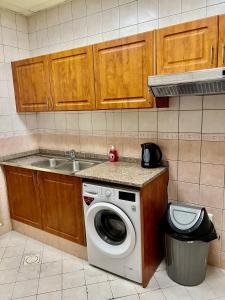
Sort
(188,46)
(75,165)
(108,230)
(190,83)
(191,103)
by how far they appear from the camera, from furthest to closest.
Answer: (75,165)
(108,230)
(191,103)
(188,46)
(190,83)

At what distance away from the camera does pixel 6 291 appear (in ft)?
6.19

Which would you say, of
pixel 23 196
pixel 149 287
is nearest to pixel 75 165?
pixel 23 196

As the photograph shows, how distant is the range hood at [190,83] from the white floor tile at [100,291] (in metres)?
1.63

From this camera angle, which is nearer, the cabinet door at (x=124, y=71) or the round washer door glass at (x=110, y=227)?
the cabinet door at (x=124, y=71)

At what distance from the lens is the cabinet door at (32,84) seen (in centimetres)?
243

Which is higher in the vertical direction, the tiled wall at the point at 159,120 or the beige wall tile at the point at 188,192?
the tiled wall at the point at 159,120

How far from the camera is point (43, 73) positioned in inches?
95.1

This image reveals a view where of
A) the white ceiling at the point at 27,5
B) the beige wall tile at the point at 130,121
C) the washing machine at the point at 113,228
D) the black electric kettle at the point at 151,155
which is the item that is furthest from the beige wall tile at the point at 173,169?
the white ceiling at the point at 27,5

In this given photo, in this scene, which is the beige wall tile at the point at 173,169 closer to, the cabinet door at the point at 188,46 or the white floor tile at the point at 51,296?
the cabinet door at the point at 188,46

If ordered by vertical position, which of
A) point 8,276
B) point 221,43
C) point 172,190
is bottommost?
point 8,276

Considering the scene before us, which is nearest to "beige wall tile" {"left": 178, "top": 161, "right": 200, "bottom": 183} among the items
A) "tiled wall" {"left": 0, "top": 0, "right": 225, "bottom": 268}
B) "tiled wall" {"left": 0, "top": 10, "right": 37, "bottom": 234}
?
"tiled wall" {"left": 0, "top": 0, "right": 225, "bottom": 268}

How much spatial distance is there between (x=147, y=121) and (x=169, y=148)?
34 centimetres

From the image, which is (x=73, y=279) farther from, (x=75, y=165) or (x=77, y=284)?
(x=75, y=165)

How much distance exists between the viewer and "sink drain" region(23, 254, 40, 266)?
2.24m
